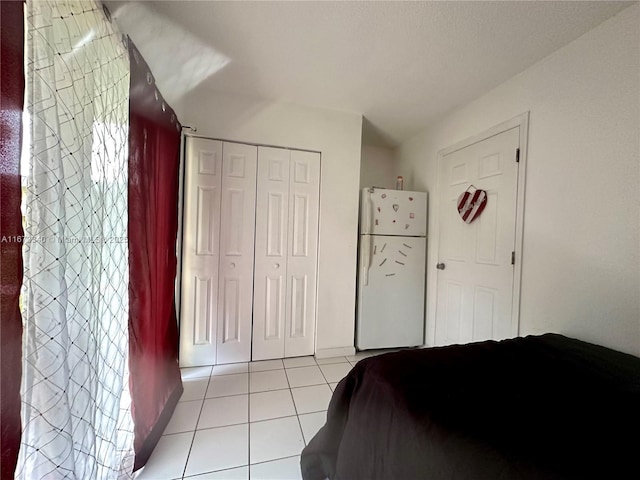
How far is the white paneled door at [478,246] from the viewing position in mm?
1812

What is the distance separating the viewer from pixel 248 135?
7.13ft

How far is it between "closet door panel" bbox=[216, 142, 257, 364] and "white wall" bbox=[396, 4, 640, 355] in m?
2.12

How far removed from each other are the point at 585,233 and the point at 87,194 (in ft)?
7.91

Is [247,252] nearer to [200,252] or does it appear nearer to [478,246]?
[200,252]

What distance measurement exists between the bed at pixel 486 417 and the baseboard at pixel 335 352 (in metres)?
1.21

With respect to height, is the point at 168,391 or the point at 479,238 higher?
the point at 479,238

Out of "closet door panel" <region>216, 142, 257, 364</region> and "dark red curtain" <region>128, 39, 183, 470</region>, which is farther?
"closet door panel" <region>216, 142, 257, 364</region>

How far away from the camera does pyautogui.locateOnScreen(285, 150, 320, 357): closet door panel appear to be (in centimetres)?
230

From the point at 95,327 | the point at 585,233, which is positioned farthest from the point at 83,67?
the point at 585,233

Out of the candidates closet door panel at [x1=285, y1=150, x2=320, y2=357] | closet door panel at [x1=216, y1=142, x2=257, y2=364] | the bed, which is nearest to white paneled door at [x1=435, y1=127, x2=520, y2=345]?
the bed

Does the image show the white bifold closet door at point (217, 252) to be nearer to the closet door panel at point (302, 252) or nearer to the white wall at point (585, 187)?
the closet door panel at point (302, 252)

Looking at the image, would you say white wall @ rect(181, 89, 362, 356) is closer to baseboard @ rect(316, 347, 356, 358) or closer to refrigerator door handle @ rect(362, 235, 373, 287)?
baseboard @ rect(316, 347, 356, 358)

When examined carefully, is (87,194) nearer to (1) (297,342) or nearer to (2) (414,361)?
(2) (414,361)

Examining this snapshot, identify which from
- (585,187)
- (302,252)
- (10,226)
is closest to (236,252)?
(302,252)
